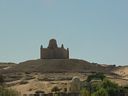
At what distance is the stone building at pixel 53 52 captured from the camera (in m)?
85.5

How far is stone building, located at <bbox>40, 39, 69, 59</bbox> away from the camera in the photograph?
85500 mm

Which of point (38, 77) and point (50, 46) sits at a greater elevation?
point (50, 46)

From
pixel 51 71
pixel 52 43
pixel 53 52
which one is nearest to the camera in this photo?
pixel 51 71

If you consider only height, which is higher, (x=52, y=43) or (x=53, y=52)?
(x=52, y=43)

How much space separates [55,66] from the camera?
81500mm

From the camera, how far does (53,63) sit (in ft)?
269

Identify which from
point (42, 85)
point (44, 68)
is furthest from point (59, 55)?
point (42, 85)

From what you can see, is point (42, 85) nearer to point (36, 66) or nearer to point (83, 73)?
point (83, 73)

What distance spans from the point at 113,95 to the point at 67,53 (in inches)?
1922

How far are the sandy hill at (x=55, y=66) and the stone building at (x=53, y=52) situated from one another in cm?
195

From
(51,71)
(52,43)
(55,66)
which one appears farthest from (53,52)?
(51,71)

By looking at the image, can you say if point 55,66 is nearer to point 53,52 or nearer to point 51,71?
point 51,71

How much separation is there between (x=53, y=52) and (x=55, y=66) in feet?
17.0

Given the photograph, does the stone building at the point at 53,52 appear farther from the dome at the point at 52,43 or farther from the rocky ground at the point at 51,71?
the rocky ground at the point at 51,71
